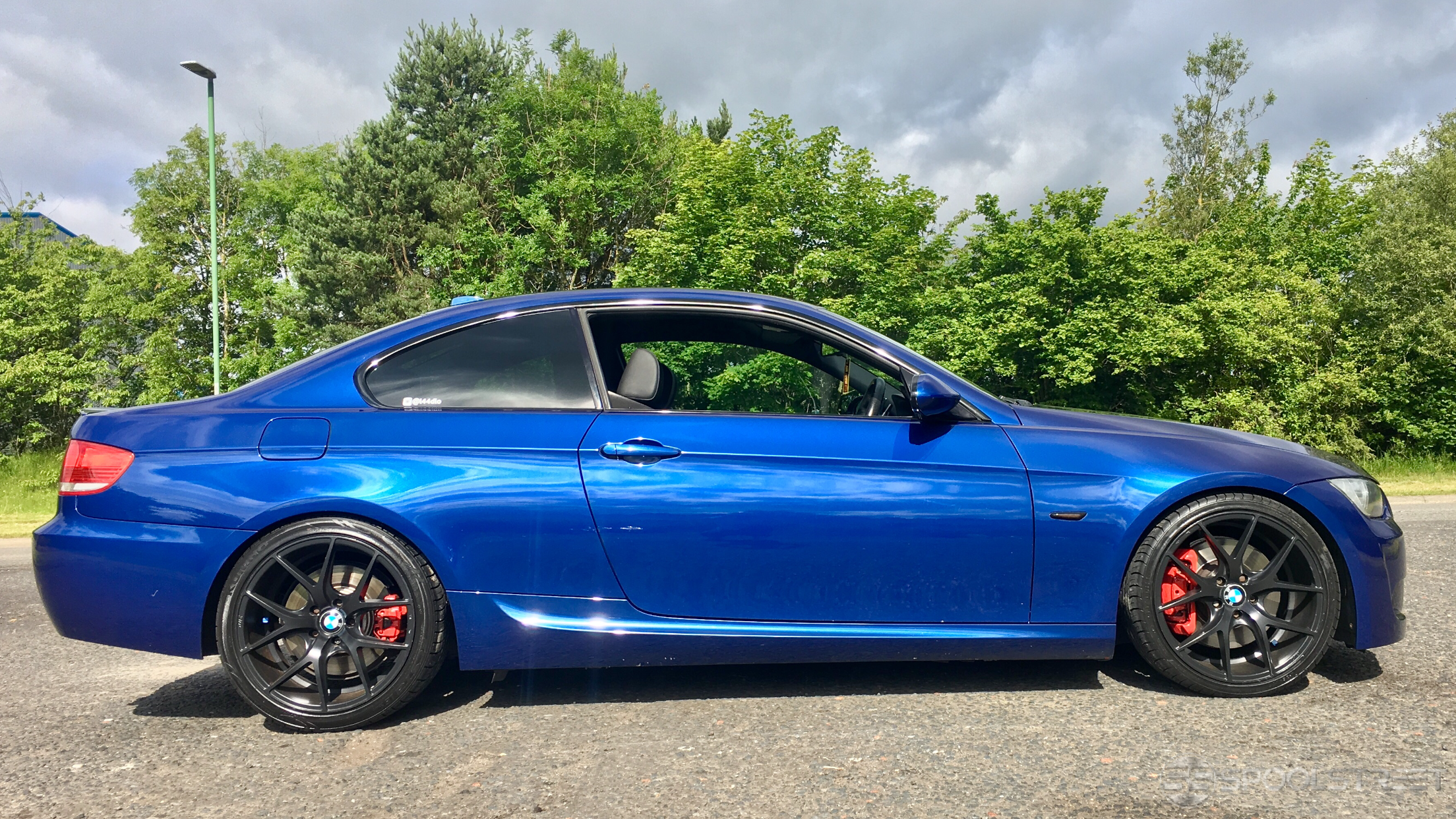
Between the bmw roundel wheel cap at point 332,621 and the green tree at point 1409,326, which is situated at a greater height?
the green tree at point 1409,326

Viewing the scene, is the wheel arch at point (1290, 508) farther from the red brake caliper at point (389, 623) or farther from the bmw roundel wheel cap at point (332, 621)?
the bmw roundel wheel cap at point (332, 621)

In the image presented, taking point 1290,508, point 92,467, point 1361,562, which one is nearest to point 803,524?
point 1290,508

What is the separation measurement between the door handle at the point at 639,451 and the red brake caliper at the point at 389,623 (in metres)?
0.90

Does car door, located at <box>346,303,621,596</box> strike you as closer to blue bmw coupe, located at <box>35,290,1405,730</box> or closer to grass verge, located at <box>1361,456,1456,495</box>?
blue bmw coupe, located at <box>35,290,1405,730</box>

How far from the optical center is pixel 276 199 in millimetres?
44688

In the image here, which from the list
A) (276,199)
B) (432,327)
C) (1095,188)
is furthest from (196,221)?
(432,327)

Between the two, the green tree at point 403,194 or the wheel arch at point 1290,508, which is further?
the green tree at point 403,194

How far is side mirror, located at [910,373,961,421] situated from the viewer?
3.09 meters

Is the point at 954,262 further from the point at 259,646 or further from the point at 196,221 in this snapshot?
the point at 196,221

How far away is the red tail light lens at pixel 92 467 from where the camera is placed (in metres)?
3.08

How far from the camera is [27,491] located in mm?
16750

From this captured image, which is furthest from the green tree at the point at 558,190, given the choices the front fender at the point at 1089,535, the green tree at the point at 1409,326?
the front fender at the point at 1089,535

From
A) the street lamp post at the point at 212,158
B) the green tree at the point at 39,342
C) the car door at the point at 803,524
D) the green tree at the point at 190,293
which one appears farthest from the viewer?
the green tree at the point at 190,293

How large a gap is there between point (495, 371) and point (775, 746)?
1.64 metres
